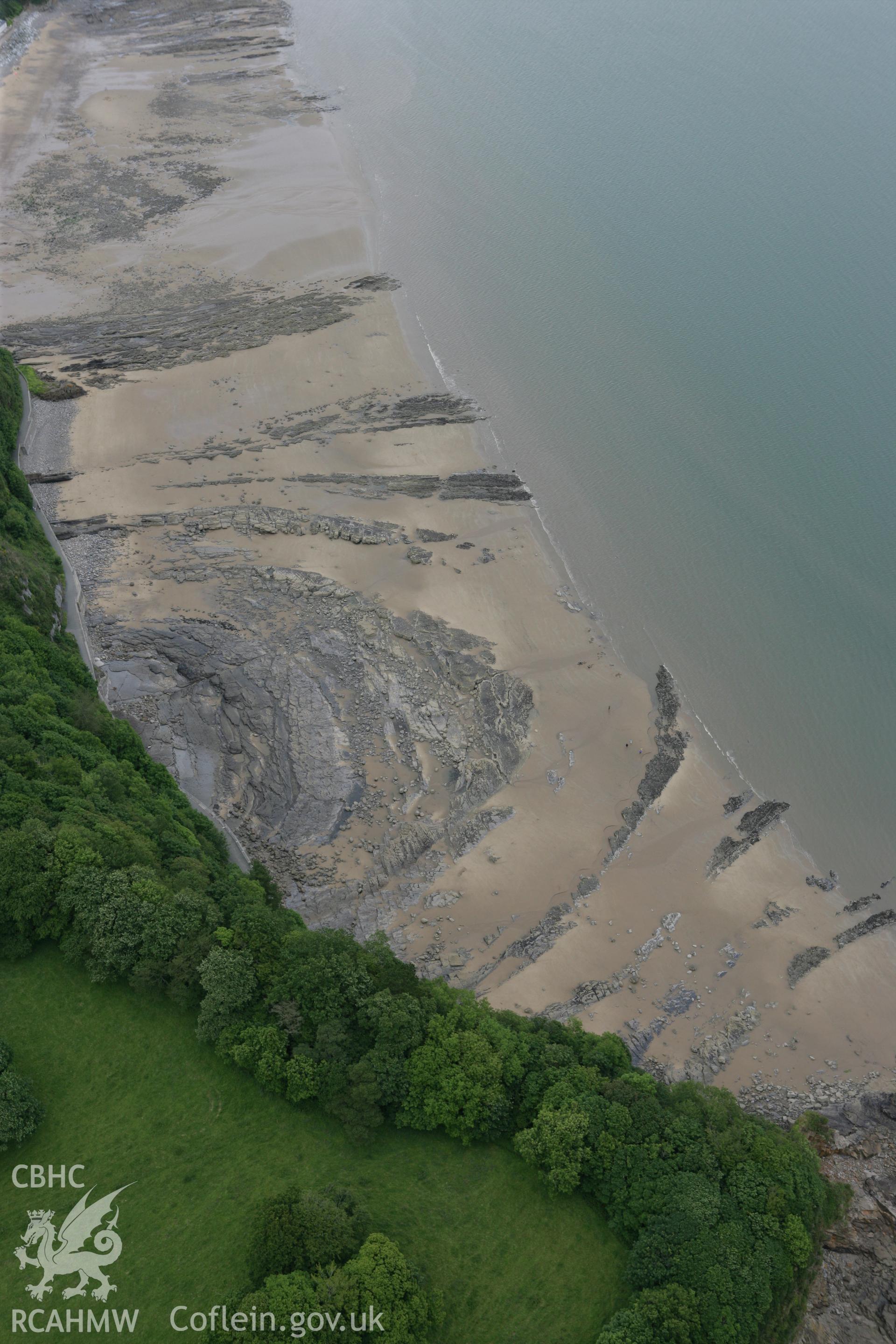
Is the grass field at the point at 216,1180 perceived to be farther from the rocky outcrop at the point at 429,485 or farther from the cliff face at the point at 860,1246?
the rocky outcrop at the point at 429,485

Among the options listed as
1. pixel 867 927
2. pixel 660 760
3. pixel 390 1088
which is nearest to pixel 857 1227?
pixel 867 927

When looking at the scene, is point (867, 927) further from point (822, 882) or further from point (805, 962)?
point (805, 962)

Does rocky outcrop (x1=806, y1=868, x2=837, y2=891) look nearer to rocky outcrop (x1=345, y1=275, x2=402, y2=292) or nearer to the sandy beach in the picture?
the sandy beach

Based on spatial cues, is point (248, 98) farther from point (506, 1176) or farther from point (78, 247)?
point (506, 1176)

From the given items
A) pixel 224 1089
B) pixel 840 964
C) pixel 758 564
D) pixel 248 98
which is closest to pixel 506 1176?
pixel 224 1089

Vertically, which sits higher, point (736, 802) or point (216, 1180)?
point (216, 1180)

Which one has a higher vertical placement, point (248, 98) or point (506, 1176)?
point (248, 98)
